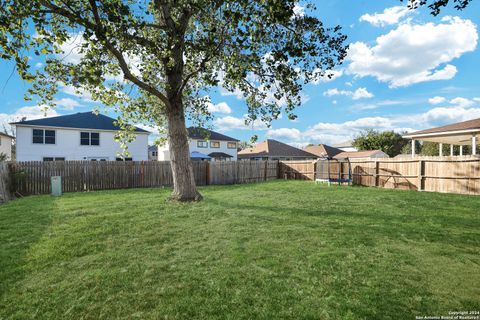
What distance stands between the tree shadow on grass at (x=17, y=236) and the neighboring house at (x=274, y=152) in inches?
1293

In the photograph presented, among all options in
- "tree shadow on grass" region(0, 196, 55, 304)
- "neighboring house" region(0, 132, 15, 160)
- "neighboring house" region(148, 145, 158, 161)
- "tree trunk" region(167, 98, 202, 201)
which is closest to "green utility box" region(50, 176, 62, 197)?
"tree shadow on grass" region(0, 196, 55, 304)

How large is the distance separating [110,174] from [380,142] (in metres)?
45.4

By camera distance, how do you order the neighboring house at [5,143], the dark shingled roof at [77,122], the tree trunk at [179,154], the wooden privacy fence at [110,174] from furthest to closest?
1. the neighboring house at [5,143]
2. the dark shingled roof at [77,122]
3. the wooden privacy fence at [110,174]
4. the tree trunk at [179,154]

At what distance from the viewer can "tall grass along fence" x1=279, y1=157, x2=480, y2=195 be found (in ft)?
39.3

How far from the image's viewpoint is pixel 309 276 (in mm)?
3348

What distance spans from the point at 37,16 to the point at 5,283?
17.4 feet

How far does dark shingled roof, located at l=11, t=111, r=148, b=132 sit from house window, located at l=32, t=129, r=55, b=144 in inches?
25.5

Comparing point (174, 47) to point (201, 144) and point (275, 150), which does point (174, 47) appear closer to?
point (201, 144)

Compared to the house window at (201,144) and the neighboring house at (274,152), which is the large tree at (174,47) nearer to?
the house window at (201,144)

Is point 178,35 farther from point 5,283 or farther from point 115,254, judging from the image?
point 5,283

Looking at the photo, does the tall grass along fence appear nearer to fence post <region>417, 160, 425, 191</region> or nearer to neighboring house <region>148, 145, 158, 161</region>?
fence post <region>417, 160, 425, 191</region>

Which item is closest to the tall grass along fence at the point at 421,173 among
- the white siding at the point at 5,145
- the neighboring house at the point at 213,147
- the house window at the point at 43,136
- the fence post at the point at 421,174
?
the fence post at the point at 421,174

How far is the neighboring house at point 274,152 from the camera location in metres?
39.8

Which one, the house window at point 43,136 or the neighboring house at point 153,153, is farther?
the neighboring house at point 153,153
